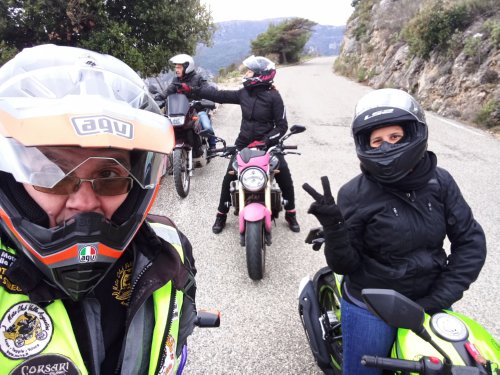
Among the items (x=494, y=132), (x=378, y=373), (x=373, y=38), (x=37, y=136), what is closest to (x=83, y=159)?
(x=37, y=136)

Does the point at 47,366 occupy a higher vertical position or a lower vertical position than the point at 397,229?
higher

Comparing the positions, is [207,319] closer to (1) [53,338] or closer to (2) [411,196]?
(1) [53,338]

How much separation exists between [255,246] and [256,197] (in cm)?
60

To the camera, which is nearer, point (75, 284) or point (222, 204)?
point (75, 284)

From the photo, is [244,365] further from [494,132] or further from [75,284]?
[494,132]

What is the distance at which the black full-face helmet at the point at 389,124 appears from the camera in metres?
1.70

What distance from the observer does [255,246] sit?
10.4ft

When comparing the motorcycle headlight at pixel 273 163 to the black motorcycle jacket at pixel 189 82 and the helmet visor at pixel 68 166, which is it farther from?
the helmet visor at pixel 68 166

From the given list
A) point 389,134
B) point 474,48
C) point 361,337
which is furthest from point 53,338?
point 474,48

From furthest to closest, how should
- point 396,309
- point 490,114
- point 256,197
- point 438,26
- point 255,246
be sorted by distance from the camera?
point 438,26
point 490,114
point 256,197
point 255,246
point 396,309

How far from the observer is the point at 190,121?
5488 millimetres

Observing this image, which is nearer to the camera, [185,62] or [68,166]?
[68,166]

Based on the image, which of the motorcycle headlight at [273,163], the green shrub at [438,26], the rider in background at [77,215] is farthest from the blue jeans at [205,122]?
the green shrub at [438,26]

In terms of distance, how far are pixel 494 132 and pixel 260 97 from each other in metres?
6.63
